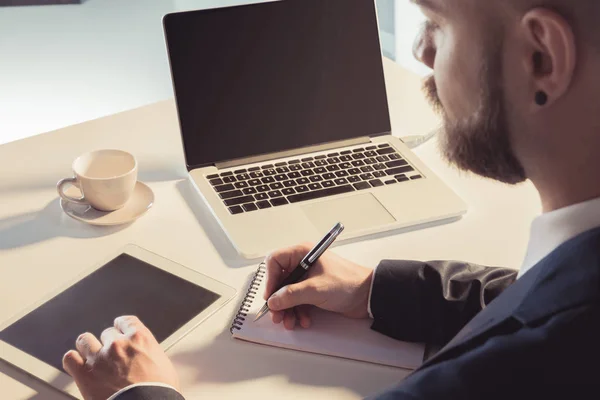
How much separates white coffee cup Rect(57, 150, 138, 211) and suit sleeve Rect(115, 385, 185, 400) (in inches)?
15.2

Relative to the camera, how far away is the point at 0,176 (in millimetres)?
1188

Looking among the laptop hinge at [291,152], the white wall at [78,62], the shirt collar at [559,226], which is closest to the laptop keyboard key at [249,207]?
the laptop hinge at [291,152]

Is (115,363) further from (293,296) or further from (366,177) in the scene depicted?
(366,177)

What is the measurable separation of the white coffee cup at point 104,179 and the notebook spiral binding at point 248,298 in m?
0.27

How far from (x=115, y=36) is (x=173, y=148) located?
247 centimetres

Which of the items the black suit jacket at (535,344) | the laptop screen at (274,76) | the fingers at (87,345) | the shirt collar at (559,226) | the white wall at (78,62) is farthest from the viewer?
the white wall at (78,62)

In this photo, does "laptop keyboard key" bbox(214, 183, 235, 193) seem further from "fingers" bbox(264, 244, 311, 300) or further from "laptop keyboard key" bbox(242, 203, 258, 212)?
"fingers" bbox(264, 244, 311, 300)

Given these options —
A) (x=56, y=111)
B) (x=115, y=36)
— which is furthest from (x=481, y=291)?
(x=115, y=36)

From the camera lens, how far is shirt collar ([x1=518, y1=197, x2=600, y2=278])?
684mm

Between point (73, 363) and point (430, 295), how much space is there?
0.45 metres

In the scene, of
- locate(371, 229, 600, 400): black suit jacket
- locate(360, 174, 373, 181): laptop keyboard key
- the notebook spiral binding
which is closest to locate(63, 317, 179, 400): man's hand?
the notebook spiral binding

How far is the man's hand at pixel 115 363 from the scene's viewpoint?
2.52 ft

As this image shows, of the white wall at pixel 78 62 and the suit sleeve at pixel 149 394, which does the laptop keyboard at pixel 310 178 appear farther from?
the white wall at pixel 78 62

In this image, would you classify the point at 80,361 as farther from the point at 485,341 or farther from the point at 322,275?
the point at 485,341
